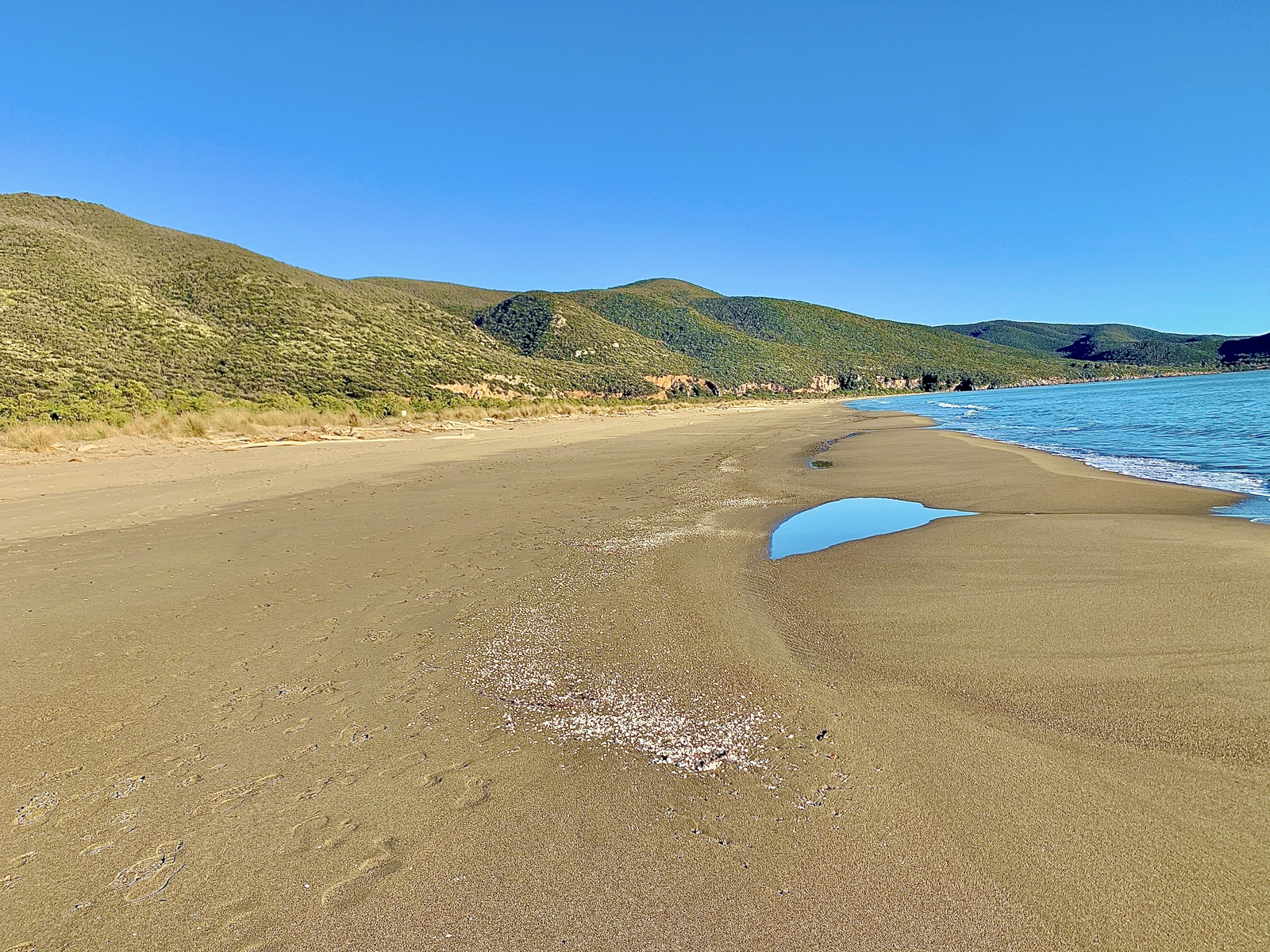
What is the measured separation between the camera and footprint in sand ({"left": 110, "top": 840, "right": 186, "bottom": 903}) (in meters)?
2.31

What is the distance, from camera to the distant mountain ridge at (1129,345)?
148 m

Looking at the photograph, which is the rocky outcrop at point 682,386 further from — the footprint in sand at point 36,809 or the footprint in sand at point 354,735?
the footprint in sand at point 36,809

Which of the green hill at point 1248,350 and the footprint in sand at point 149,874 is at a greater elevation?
the green hill at point 1248,350

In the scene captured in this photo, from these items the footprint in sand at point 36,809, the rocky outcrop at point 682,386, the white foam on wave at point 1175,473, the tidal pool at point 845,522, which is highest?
the rocky outcrop at point 682,386

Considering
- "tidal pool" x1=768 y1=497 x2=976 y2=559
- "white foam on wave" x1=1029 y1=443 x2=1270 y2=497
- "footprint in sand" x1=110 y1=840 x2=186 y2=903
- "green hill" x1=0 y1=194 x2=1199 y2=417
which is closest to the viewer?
"footprint in sand" x1=110 y1=840 x2=186 y2=903

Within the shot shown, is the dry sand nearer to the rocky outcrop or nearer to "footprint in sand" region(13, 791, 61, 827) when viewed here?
"footprint in sand" region(13, 791, 61, 827)

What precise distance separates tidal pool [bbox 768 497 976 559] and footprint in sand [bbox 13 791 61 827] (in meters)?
5.86

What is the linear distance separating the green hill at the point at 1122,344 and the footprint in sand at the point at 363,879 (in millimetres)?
193925

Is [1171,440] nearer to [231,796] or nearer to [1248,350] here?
[231,796]

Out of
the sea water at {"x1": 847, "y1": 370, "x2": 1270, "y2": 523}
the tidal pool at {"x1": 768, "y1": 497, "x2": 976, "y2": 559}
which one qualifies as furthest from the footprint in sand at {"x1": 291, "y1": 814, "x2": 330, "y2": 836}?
the sea water at {"x1": 847, "y1": 370, "x2": 1270, "y2": 523}

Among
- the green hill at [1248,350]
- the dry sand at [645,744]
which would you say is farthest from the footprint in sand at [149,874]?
the green hill at [1248,350]

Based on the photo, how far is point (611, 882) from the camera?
230 cm

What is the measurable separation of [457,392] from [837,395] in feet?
259

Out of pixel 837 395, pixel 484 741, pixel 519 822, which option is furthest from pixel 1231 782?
pixel 837 395
